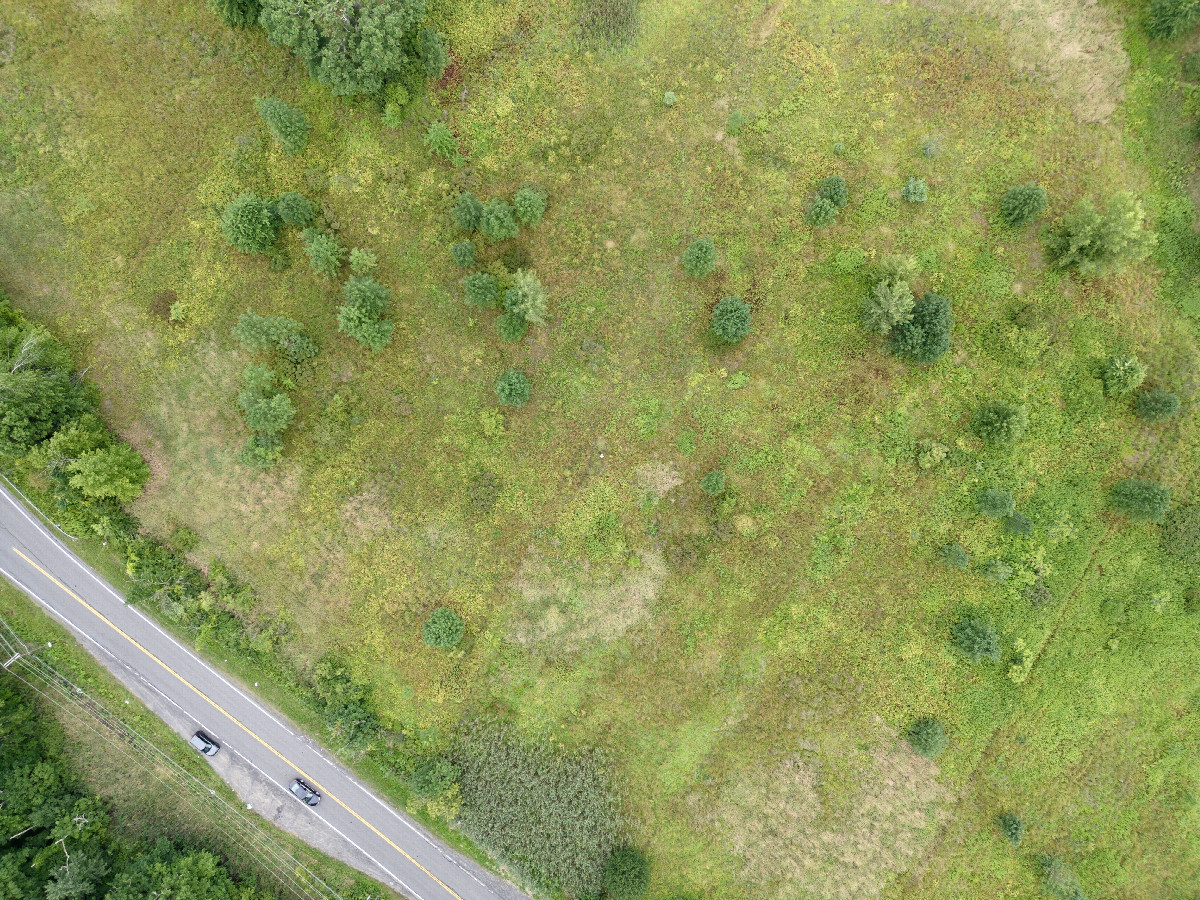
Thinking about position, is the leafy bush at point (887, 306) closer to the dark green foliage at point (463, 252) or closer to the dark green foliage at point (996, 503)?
the dark green foliage at point (996, 503)

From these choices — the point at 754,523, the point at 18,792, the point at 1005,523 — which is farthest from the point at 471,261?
the point at 18,792

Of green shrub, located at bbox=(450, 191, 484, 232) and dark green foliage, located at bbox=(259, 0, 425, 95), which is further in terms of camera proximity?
green shrub, located at bbox=(450, 191, 484, 232)

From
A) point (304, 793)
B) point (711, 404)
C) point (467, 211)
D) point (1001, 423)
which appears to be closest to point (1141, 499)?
point (1001, 423)

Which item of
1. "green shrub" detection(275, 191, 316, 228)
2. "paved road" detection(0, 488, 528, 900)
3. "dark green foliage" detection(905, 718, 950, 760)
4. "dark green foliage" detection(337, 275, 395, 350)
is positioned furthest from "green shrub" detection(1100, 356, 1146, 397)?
"green shrub" detection(275, 191, 316, 228)

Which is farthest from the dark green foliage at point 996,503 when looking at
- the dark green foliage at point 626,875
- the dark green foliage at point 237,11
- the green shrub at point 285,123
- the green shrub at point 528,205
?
the dark green foliage at point 237,11

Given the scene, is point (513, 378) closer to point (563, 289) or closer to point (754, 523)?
point (563, 289)

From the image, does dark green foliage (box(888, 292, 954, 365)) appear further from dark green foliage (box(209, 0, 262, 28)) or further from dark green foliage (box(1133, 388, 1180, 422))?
dark green foliage (box(209, 0, 262, 28))
